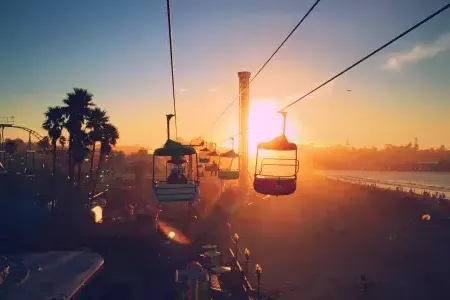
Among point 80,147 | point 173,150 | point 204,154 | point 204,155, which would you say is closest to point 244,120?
point 204,154

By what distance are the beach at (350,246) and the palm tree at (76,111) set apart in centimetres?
2155

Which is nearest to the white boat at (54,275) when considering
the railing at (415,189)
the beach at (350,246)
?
the beach at (350,246)

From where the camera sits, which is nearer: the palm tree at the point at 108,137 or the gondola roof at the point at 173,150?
the gondola roof at the point at 173,150

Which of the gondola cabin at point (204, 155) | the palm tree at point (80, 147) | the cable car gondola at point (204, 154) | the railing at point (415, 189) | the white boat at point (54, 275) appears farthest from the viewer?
the railing at point (415, 189)

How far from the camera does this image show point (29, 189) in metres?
35.7

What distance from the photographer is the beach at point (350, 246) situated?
25.8m

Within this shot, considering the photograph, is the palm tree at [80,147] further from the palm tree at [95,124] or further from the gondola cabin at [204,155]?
the gondola cabin at [204,155]

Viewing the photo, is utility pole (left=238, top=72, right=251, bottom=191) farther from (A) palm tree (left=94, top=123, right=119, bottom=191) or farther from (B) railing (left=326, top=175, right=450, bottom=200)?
(B) railing (left=326, top=175, right=450, bottom=200)

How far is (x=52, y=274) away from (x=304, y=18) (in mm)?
11333

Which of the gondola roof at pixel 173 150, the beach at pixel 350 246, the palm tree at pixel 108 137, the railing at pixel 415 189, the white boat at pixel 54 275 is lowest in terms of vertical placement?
the beach at pixel 350 246

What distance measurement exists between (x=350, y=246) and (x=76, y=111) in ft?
109

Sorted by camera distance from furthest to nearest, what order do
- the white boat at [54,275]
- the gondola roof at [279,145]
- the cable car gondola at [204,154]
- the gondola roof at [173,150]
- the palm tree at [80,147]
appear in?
1. the palm tree at [80,147]
2. the cable car gondola at [204,154]
3. the gondola roof at [173,150]
4. the gondola roof at [279,145]
5. the white boat at [54,275]

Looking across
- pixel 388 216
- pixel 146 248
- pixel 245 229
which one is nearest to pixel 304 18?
pixel 146 248

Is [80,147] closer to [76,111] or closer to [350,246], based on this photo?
[76,111]
